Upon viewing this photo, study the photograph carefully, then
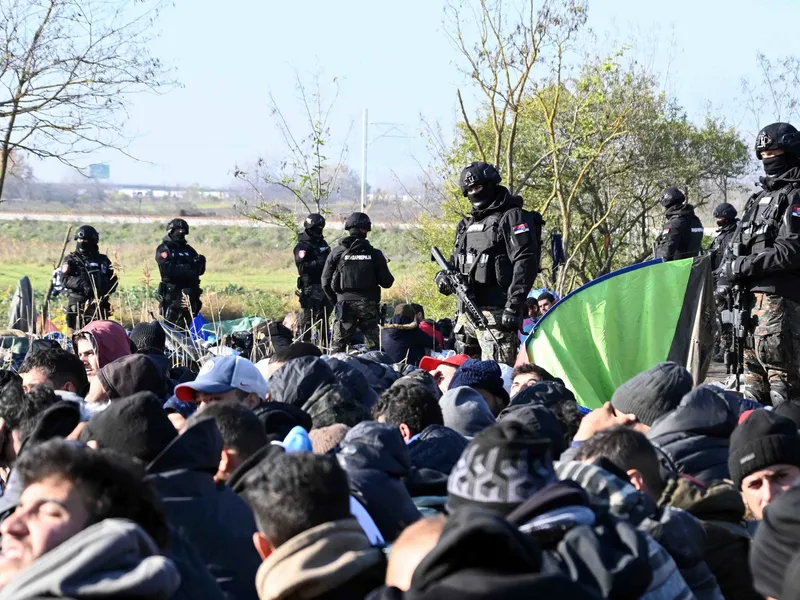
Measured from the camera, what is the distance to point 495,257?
9812 mm

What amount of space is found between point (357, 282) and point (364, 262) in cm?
25

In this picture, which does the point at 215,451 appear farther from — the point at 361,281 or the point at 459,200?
the point at 459,200

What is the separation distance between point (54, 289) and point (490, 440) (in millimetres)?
14160

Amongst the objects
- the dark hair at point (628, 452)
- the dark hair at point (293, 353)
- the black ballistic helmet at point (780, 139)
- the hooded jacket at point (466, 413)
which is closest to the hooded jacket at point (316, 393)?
the hooded jacket at point (466, 413)

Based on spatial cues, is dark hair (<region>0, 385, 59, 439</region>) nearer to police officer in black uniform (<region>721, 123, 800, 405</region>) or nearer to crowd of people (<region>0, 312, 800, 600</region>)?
crowd of people (<region>0, 312, 800, 600</region>)

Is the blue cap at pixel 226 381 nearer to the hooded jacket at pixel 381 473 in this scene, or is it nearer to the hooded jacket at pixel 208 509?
the hooded jacket at pixel 381 473

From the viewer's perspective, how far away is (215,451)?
11.2 feet

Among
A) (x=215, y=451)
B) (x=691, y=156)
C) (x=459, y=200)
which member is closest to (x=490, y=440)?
(x=215, y=451)

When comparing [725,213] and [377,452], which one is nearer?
[377,452]

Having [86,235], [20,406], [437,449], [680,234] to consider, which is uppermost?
[680,234]

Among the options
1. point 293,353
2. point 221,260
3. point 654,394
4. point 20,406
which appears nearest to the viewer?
point 20,406

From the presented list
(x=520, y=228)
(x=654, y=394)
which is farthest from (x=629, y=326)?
(x=654, y=394)

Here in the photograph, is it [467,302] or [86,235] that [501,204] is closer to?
[467,302]

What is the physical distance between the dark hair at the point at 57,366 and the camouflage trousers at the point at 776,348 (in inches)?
180
